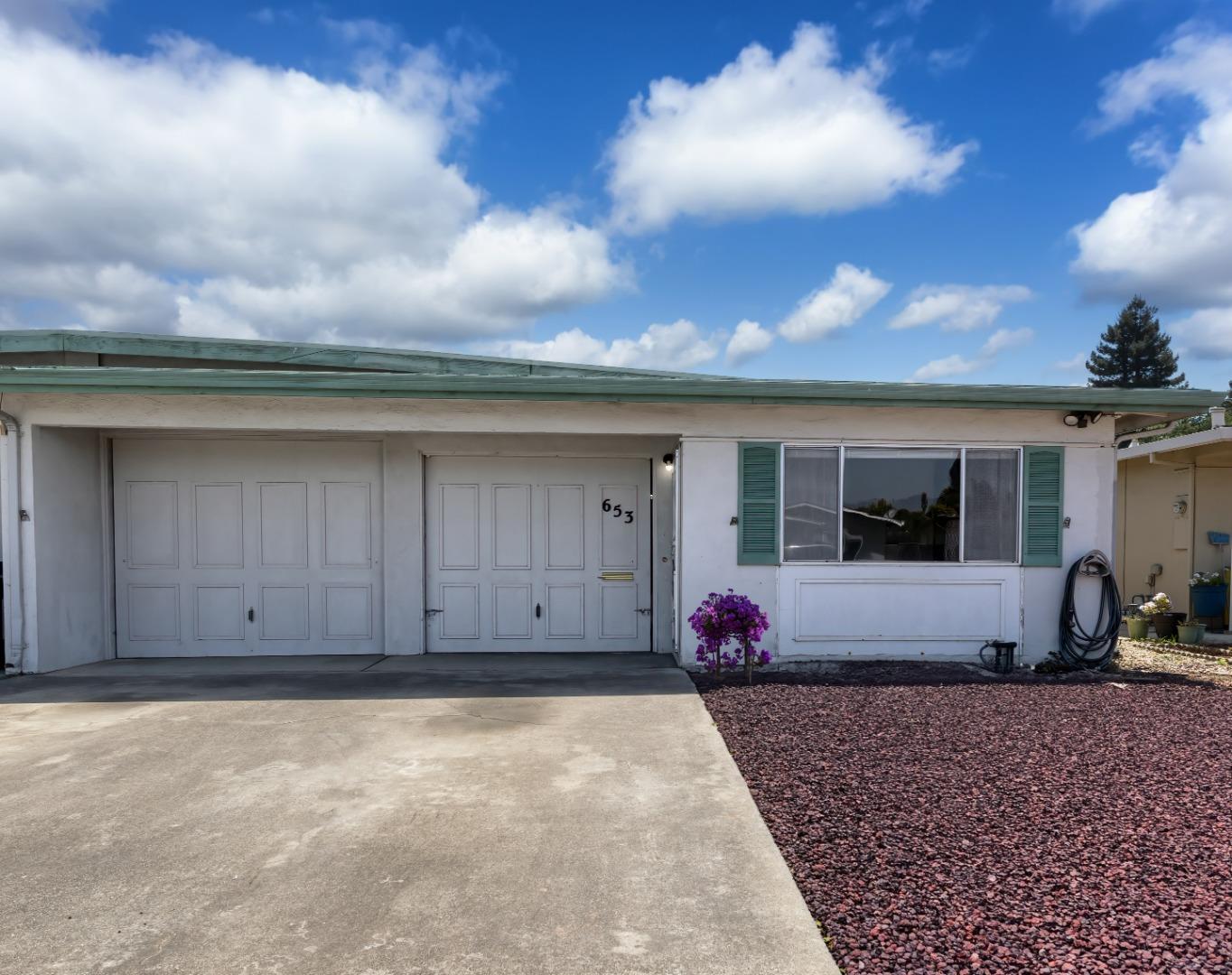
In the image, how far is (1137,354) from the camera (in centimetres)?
4900

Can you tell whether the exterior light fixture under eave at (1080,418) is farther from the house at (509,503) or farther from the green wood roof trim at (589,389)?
the green wood roof trim at (589,389)

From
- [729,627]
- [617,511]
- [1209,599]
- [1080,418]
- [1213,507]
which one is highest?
[1080,418]

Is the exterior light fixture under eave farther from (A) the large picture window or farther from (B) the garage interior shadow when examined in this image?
(B) the garage interior shadow

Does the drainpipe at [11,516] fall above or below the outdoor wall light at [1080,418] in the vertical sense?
below

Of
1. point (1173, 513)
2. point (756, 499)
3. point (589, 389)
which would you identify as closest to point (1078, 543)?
point (756, 499)

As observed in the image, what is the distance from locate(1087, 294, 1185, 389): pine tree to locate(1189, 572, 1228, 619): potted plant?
4499cm

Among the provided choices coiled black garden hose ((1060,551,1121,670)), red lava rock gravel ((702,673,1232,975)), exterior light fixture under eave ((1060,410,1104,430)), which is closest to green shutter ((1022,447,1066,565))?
exterior light fixture under eave ((1060,410,1104,430))

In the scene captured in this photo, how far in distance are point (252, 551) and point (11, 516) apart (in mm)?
1987

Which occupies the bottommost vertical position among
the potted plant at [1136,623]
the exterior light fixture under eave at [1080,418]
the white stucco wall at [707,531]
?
the potted plant at [1136,623]

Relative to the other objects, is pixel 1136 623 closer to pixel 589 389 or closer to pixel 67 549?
pixel 589 389

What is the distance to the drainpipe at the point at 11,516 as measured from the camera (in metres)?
6.45

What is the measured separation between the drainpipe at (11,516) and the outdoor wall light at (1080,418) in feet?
31.3

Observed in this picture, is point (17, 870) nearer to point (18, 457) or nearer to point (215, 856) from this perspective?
point (215, 856)

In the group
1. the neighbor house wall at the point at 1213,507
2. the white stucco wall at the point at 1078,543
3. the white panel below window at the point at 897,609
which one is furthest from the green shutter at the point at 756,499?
the neighbor house wall at the point at 1213,507
